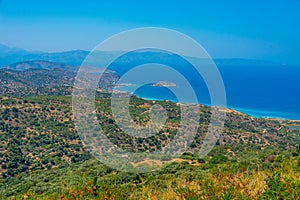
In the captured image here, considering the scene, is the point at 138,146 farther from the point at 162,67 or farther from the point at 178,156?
the point at 162,67

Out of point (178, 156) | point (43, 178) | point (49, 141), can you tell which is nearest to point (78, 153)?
point (49, 141)

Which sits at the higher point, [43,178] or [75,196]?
[75,196]

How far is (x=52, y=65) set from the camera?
135m

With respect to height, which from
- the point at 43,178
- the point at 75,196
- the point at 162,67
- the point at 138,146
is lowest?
the point at 43,178

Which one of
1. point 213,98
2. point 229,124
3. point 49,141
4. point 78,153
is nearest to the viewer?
point 213,98

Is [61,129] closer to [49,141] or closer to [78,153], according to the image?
[49,141]

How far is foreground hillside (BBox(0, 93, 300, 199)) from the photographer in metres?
5.12

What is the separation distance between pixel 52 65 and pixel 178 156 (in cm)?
12700

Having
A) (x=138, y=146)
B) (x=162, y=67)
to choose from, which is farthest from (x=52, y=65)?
(x=162, y=67)

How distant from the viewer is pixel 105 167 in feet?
48.8

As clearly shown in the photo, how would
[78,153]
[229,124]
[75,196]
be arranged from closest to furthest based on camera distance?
[75,196]
[78,153]
[229,124]

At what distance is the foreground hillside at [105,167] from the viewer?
5117 mm

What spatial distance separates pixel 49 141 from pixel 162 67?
23.0m

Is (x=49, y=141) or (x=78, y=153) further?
(x=49, y=141)
